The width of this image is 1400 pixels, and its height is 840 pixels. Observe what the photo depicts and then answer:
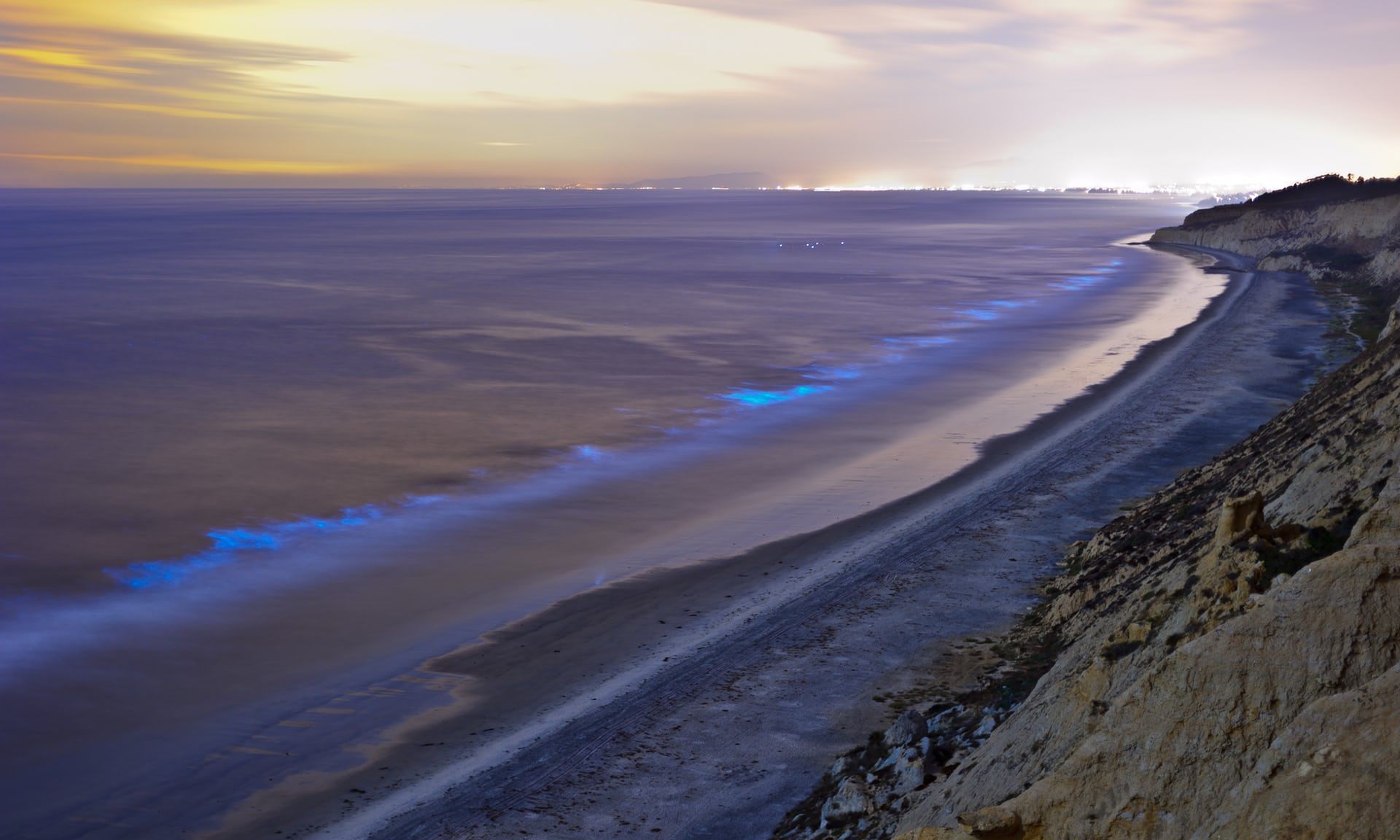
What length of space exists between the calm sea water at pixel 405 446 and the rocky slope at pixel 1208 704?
941cm

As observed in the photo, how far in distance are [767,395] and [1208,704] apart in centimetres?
3295

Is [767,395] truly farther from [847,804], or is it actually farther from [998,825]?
[998,825]

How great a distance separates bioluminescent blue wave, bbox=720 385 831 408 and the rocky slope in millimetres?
23732

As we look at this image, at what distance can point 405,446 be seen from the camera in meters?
32.2

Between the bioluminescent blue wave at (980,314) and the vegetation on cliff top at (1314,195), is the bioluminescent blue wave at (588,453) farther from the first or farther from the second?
the vegetation on cliff top at (1314,195)

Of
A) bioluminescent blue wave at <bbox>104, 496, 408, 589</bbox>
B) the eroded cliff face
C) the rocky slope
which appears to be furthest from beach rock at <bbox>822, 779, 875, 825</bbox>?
the eroded cliff face

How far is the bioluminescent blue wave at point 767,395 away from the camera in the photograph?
38656 millimetres

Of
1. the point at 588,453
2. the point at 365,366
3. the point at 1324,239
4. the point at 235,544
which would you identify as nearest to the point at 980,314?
the point at 1324,239

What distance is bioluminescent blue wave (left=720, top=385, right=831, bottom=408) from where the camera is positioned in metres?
38.7

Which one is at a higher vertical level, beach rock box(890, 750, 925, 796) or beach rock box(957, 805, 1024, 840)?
beach rock box(957, 805, 1024, 840)

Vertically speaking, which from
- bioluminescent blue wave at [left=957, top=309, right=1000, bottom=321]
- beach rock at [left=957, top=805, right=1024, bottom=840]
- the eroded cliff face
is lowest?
beach rock at [left=957, top=805, right=1024, bottom=840]

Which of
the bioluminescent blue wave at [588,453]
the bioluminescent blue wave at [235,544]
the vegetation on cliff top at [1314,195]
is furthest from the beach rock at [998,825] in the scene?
the vegetation on cliff top at [1314,195]

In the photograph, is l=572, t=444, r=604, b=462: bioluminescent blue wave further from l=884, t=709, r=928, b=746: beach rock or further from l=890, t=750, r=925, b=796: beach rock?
l=890, t=750, r=925, b=796: beach rock

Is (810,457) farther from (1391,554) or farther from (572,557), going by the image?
(1391,554)
